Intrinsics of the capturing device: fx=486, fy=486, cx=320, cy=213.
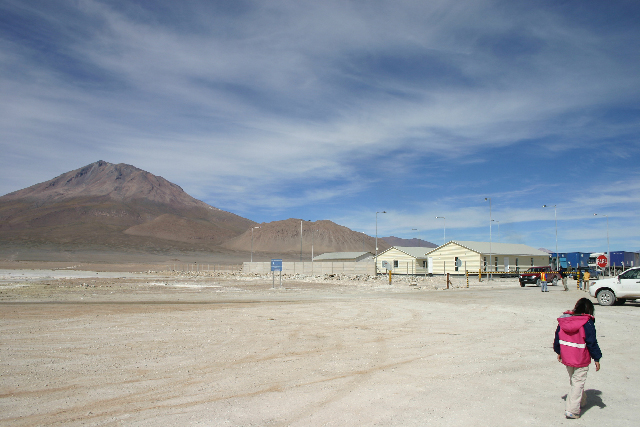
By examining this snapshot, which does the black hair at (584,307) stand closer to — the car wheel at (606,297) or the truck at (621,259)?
the car wheel at (606,297)

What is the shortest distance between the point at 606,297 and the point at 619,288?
80cm

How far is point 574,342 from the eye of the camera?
247 inches

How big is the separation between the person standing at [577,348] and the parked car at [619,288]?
637 inches

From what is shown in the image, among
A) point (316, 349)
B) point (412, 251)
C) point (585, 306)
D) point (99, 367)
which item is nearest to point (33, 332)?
point (99, 367)

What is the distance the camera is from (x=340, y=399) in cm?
687

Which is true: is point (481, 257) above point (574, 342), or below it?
above

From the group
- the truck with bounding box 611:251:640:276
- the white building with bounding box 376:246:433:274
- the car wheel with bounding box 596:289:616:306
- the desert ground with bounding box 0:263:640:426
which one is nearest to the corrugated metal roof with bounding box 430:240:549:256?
the white building with bounding box 376:246:433:274

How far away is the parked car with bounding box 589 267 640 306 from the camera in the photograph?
19641 millimetres

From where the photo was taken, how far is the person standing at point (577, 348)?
609cm

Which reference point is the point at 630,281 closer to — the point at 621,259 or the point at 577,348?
the point at 577,348

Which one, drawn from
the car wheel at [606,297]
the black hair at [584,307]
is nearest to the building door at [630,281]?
the car wheel at [606,297]

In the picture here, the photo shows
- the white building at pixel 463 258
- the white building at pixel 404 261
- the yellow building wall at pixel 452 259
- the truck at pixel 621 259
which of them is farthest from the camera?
the white building at pixel 404 261

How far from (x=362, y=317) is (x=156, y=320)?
6.69 metres

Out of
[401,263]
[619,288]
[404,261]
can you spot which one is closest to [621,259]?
[404,261]
